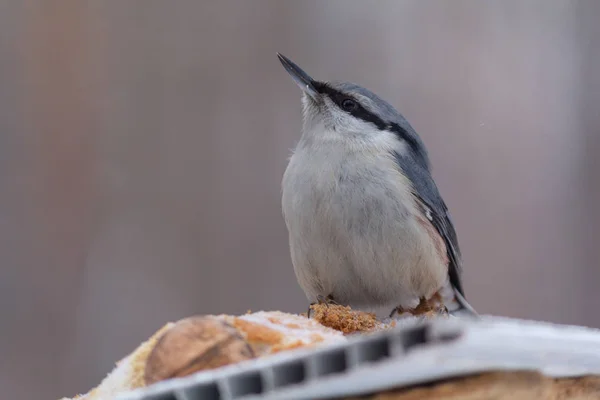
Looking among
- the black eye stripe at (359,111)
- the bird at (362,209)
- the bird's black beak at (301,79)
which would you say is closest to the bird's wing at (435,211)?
the bird at (362,209)

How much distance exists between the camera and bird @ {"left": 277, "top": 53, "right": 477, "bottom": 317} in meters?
1.74

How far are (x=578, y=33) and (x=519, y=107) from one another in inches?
19.7

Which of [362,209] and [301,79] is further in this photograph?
[301,79]

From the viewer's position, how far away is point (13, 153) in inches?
108

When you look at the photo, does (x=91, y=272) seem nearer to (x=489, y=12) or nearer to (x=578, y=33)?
(x=489, y=12)

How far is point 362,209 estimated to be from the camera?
5.67 feet

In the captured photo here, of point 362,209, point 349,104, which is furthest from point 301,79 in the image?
point 362,209

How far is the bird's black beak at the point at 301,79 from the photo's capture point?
1.96 m

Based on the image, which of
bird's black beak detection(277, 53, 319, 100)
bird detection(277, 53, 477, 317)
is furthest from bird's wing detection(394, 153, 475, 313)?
bird's black beak detection(277, 53, 319, 100)

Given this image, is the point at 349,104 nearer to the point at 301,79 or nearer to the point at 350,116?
the point at 350,116

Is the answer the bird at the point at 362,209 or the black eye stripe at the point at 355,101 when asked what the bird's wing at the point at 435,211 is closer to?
the bird at the point at 362,209

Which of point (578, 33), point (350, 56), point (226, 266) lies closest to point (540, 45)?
point (578, 33)

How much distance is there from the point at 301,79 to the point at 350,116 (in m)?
0.17

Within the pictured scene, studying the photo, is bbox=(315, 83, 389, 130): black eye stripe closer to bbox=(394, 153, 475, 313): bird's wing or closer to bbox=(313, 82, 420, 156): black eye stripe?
bbox=(313, 82, 420, 156): black eye stripe
